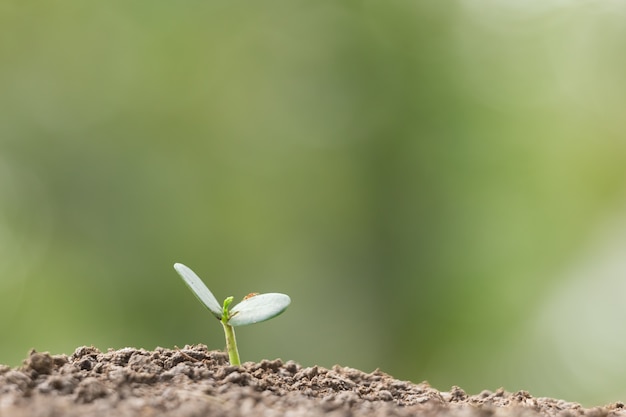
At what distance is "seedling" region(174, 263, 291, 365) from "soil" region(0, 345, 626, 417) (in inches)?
2.3

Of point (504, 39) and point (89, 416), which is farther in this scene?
point (504, 39)

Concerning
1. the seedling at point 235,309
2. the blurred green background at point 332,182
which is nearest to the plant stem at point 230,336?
the seedling at point 235,309

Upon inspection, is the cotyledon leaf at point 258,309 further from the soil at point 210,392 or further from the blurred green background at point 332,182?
the blurred green background at point 332,182

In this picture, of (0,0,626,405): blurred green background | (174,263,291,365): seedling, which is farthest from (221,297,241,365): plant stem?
(0,0,626,405): blurred green background

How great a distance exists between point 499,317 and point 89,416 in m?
5.89

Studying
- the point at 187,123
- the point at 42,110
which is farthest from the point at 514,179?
the point at 42,110

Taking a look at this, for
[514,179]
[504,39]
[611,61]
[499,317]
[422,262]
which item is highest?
[504,39]

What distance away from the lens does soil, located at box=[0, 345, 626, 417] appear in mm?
928

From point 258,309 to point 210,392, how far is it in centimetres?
24

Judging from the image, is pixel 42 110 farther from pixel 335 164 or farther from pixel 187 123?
pixel 335 164

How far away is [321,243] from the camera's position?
621 centimetres

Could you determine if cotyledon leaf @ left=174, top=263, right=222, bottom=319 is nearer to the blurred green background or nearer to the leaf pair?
the leaf pair

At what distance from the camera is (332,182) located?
641 cm

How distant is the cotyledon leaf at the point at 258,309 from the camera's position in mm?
1227
